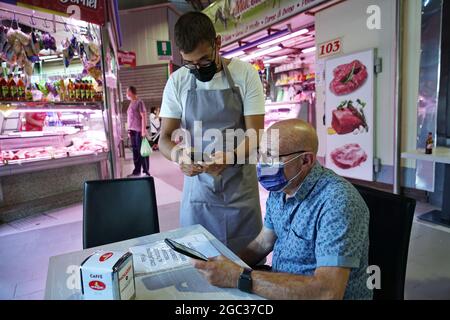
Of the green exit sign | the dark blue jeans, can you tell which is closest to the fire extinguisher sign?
the dark blue jeans

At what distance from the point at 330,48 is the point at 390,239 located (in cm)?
438

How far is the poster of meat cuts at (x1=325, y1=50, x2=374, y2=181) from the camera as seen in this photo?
4.39 metres

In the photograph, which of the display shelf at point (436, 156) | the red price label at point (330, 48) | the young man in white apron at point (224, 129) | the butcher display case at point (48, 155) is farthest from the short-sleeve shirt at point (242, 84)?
the red price label at point (330, 48)

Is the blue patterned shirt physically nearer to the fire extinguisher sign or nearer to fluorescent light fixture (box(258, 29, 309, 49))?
the fire extinguisher sign

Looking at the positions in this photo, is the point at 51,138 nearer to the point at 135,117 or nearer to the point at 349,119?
the point at 135,117

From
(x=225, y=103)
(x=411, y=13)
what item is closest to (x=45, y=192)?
(x=225, y=103)

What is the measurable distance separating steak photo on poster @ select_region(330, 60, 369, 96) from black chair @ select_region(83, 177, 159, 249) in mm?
3654

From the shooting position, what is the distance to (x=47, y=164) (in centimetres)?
400

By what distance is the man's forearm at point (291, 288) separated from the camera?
0.96 meters

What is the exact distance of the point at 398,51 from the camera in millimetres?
3932

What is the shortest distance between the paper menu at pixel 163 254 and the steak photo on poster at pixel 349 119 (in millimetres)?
3788

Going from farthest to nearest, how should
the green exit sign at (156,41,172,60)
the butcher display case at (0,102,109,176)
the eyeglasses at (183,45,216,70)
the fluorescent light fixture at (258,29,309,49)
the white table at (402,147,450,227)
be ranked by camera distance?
the green exit sign at (156,41,172,60)
the fluorescent light fixture at (258,29,309,49)
the butcher display case at (0,102,109,176)
the white table at (402,147,450,227)
the eyeglasses at (183,45,216,70)

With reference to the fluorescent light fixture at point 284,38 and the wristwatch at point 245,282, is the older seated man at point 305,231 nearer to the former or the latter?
the wristwatch at point 245,282

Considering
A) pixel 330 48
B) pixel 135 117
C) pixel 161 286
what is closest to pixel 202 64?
pixel 161 286
